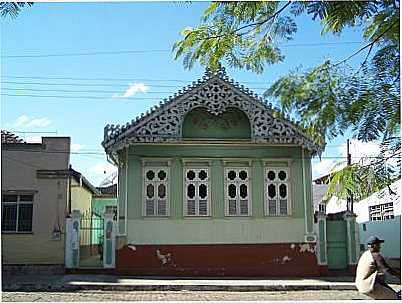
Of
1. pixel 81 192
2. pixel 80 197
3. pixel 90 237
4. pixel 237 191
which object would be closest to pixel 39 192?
pixel 90 237

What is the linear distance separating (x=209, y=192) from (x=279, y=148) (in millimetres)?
2327

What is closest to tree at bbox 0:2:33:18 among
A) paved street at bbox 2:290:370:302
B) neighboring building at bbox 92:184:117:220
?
paved street at bbox 2:290:370:302

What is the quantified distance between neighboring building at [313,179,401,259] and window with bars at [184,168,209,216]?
3.04m

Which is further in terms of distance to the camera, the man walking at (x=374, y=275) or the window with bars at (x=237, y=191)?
the window with bars at (x=237, y=191)

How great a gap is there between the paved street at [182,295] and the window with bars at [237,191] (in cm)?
314

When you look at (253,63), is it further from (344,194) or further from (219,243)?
(219,243)

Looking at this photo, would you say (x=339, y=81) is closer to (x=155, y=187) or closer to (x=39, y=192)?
(x=155, y=187)

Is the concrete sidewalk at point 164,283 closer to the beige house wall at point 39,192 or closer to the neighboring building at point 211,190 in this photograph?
the neighboring building at point 211,190

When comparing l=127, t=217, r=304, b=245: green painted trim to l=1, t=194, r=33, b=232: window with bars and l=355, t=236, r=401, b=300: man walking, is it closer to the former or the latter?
l=1, t=194, r=33, b=232: window with bars

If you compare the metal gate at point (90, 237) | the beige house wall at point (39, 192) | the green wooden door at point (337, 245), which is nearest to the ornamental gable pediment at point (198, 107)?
the beige house wall at point (39, 192)

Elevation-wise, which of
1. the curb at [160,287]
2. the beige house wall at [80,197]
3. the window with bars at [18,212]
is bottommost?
the curb at [160,287]

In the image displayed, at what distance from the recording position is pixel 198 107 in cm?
1527

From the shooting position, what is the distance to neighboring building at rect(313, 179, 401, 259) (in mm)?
3826

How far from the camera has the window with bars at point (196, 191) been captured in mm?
15062
